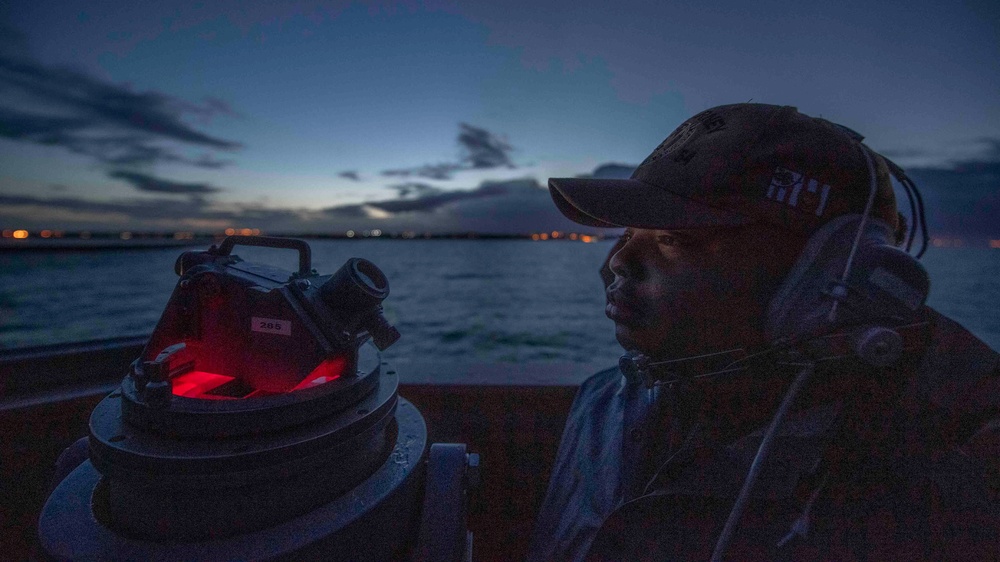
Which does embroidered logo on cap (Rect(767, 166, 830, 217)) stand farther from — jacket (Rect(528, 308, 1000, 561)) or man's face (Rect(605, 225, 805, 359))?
jacket (Rect(528, 308, 1000, 561))

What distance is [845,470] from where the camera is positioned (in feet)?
3.14

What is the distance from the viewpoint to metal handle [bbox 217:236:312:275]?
4.25 feet

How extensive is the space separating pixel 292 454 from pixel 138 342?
2261 millimetres

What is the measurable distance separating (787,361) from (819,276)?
200 mm

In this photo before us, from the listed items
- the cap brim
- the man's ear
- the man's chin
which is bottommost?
the man's chin

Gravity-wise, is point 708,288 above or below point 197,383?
above

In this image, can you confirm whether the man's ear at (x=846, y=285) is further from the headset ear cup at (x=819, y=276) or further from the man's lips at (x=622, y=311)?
the man's lips at (x=622, y=311)

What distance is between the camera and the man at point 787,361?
916 mm

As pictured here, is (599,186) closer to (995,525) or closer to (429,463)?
(429,463)

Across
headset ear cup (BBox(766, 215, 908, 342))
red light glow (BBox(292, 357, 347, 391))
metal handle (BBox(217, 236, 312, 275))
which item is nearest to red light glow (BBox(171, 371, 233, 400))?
red light glow (BBox(292, 357, 347, 391))

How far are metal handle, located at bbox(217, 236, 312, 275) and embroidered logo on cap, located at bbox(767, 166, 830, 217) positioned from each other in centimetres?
122

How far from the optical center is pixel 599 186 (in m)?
1.19

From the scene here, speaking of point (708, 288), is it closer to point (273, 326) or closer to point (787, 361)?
point (787, 361)

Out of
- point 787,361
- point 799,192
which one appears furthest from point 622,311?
point 799,192
